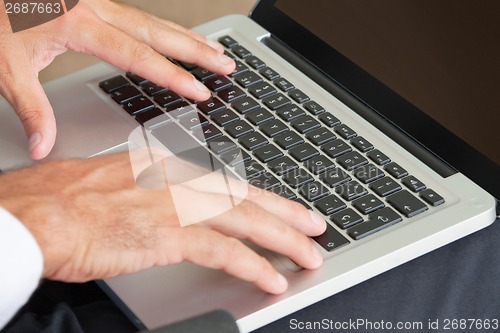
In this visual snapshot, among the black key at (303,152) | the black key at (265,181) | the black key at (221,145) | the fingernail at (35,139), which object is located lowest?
the fingernail at (35,139)

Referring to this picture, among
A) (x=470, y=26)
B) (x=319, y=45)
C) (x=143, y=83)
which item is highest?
(x=470, y=26)

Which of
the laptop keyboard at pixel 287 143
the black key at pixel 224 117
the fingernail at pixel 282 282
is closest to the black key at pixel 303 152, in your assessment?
the laptop keyboard at pixel 287 143

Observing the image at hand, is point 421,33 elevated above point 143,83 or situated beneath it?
elevated above

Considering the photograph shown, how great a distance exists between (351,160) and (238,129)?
150mm

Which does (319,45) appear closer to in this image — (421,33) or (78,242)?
(421,33)

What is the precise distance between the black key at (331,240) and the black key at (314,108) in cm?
22

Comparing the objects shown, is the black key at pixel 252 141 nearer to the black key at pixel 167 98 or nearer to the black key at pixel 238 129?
the black key at pixel 238 129

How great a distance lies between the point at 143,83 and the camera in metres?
1.12

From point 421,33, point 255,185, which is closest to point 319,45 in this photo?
point 421,33

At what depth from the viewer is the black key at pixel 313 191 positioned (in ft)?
2.97

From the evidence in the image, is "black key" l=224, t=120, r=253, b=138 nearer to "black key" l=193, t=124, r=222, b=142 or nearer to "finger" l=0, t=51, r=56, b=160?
"black key" l=193, t=124, r=222, b=142

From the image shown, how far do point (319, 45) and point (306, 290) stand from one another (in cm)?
42

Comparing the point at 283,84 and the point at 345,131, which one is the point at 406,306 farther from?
the point at 283,84

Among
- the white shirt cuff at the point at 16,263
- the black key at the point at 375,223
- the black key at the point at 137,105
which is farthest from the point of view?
the black key at the point at 137,105
